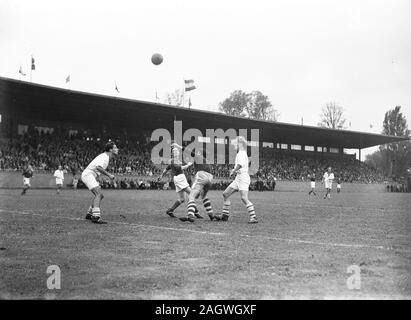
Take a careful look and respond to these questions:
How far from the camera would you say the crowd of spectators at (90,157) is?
128ft

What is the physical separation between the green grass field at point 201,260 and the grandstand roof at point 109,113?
1146 inches

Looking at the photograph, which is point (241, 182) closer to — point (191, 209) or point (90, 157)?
point (191, 209)

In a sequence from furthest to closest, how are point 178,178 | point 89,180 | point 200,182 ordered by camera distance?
point 178,178
point 200,182
point 89,180

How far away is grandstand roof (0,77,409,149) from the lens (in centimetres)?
3919

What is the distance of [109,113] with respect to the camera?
4581 cm

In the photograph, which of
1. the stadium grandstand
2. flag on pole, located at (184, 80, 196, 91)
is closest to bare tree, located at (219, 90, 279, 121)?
the stadium grandstand

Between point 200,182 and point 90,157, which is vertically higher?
point 90,157

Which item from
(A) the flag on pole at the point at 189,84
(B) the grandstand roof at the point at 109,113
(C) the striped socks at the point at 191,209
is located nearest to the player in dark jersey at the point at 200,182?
(C) the striped socks at the point at 191,209

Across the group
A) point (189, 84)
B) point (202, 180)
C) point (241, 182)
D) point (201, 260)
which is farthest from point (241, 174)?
point (189, 84)

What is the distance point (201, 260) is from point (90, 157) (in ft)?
122

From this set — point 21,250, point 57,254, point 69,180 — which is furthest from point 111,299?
point 69,180

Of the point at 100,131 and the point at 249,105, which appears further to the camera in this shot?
the point at 249,105

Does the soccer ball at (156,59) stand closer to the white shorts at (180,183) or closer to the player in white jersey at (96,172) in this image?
the white shorts at (180,183)

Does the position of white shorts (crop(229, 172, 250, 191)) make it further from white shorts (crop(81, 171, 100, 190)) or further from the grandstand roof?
the grandstand roof
